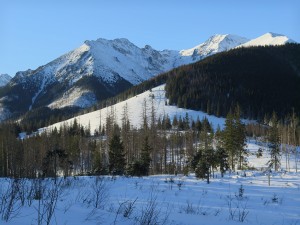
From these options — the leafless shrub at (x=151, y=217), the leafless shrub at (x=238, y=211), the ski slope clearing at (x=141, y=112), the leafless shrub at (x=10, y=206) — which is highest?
the ski slope clearing at (x=141, y=112)

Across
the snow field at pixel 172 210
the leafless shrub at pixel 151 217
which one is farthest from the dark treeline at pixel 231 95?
the leafless shrub at pixel 151 217

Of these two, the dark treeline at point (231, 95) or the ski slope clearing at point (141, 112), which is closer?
the ski slope clearing at point (141, 112)

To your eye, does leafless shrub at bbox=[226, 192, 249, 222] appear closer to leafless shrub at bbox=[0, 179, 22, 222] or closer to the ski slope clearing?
leafless shrub at bbox=[0, 179, 22, 222]

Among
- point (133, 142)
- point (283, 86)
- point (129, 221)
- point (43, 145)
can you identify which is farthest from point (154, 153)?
point (283, 86)

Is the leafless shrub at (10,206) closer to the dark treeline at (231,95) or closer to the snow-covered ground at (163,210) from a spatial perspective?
the snow-covered ground at (163,210)

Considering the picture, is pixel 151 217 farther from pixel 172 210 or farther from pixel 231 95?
pixel 231 95

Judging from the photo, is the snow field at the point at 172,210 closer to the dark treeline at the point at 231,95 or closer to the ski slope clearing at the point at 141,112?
the ski slope clearing at the point at 141,112

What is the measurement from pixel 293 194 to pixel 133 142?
61535 mm

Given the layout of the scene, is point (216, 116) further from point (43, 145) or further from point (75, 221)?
point (75, 221)

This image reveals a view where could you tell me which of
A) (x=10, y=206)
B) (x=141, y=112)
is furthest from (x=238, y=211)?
(x=141, y=112)

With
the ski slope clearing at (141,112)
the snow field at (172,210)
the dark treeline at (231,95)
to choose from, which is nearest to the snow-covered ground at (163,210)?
the snow field at (172,210)

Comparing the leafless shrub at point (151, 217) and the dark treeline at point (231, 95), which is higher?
the dark treeline at point (231, 95)

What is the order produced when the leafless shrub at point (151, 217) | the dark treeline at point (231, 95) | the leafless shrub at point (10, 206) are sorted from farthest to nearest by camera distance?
the dark treeline at point (231, 95) → the leafless shrub at point (151, 217) → the leafless shrub at point (10, 206)

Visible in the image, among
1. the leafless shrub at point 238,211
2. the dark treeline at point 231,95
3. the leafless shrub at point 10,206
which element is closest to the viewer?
the leafless shrub at point 10,206
